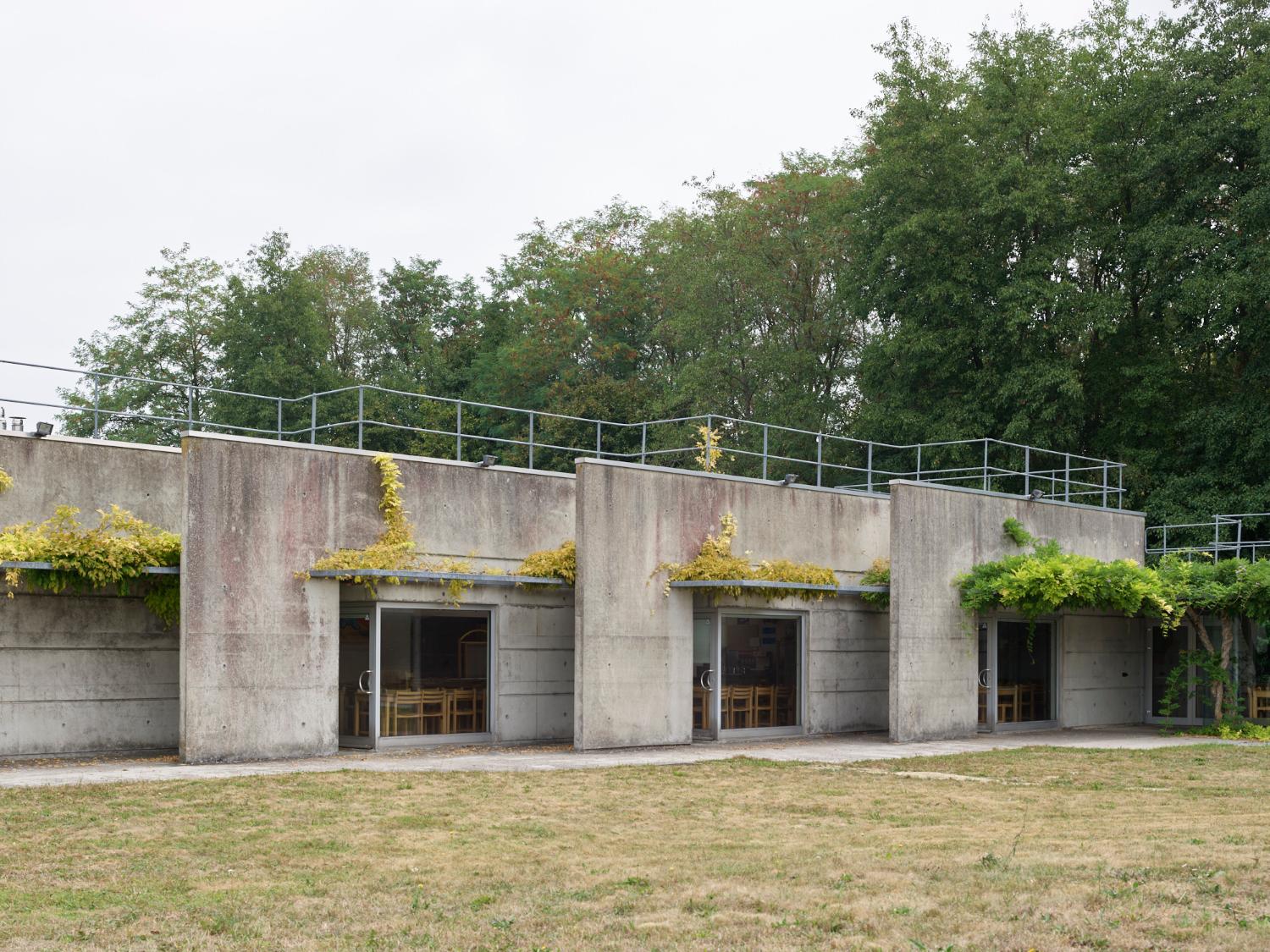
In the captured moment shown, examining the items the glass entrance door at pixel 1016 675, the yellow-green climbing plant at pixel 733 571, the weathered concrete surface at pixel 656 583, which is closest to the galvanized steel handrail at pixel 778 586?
the yellow-green climbing plant at pixel 733 571

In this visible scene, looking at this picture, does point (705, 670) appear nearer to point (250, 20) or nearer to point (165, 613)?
point (165, 613)

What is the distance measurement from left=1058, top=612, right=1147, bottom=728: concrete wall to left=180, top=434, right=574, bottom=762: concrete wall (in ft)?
39.8

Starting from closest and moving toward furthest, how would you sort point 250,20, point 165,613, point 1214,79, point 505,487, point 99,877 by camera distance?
point 99,877 < point 250,20 < point 165,613 < point 505,487 < point 1214,79

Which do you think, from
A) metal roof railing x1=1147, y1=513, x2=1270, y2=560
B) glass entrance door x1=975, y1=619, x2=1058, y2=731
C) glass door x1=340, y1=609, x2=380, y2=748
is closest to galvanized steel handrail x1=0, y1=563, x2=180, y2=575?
glass door x1=340, y1=609, x2=380, y2=748

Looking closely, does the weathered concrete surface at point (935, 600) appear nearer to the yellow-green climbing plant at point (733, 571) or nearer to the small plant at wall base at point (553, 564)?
the yellow-green climbing plant at point (733, 571)

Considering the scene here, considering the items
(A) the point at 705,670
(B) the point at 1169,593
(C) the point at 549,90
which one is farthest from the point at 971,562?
(C) the point at 549,90

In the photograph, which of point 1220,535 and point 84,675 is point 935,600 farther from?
point 1220,535

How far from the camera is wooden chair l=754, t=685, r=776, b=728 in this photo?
21.0 metres

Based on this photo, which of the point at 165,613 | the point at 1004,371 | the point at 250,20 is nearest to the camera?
the point at 250,20

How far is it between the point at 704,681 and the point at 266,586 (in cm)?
675

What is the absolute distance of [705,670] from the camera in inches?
799

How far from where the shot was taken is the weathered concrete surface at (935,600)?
20750 mm

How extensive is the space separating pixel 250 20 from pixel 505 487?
692cm

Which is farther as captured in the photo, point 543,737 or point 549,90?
point 549,90
